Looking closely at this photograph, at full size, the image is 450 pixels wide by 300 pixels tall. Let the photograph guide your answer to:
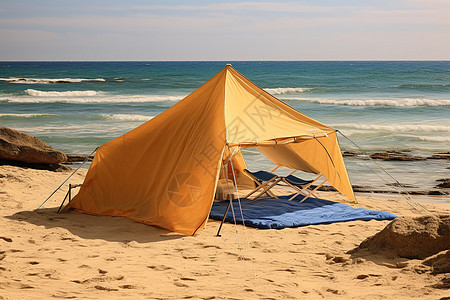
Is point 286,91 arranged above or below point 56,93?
above

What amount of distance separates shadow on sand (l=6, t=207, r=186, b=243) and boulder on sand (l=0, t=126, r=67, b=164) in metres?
2.97

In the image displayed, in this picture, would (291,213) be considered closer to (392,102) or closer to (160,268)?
(160,268)

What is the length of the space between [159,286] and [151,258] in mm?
879

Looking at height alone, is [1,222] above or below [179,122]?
below

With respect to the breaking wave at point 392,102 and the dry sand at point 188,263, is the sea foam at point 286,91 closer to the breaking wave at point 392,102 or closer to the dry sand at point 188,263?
the breaking wave at point 392,102

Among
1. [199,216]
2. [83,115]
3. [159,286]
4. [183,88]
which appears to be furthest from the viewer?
[183,88]

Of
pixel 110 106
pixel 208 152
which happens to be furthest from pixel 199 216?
pixel 110 106

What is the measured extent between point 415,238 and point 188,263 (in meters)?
1.98

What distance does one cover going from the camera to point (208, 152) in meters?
6.51

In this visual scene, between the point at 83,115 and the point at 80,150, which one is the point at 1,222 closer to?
the point at 80,150

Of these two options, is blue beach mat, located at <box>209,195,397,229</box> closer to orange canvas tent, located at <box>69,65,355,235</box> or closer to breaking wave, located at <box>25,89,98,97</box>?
orange canvas tent, located at <box>69,65,355,235</box>

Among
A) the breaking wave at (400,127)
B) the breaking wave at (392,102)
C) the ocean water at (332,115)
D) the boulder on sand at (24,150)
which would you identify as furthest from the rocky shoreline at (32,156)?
the breaking wave at (392,102)

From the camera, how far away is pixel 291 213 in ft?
23.2

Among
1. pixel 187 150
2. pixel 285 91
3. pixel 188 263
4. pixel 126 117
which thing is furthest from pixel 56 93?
pixel 188 263
